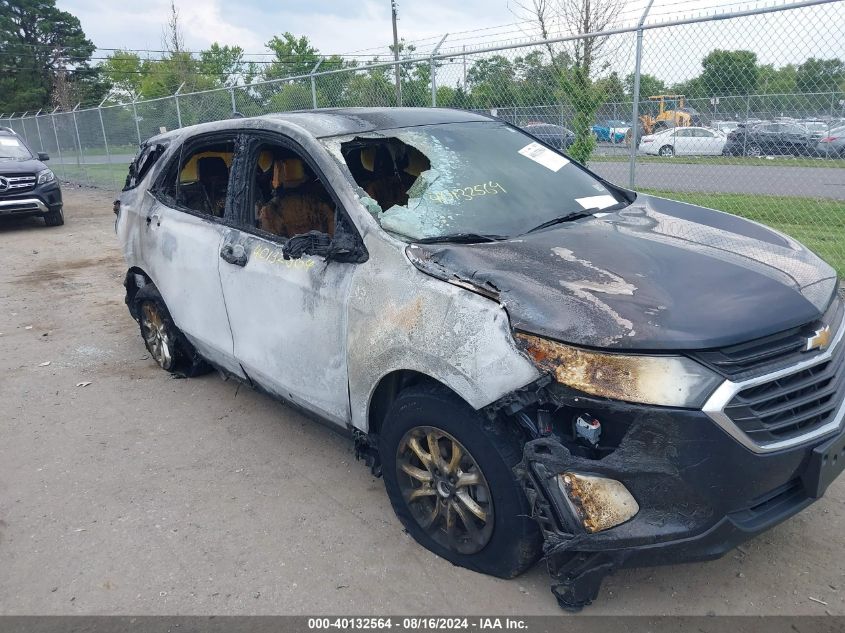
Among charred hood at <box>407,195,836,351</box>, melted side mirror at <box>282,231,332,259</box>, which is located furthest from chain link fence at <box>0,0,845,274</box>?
melted side mirror at <box>282,231,332,259</box>

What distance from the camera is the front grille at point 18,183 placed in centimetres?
1196

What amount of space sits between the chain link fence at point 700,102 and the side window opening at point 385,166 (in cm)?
387

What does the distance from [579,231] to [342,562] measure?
181 cm

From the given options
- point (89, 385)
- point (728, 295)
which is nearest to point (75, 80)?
point (89, 385)

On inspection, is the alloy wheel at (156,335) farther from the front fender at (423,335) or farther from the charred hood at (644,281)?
the charred hood at (644,281)

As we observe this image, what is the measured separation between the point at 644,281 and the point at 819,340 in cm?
63

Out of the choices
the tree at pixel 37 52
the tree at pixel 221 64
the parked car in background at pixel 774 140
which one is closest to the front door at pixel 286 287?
the parked car in background at pixel 774 140

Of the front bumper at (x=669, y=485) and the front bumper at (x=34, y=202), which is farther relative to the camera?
the front bumper at (x=34, y=202)

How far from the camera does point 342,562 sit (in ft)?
9.43

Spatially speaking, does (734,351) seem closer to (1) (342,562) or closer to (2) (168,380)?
(1) (342,562)

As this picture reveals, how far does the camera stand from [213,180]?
4.41 metres

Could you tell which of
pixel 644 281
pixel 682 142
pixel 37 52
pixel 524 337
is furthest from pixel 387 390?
pixel 37 52

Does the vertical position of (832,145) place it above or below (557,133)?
below

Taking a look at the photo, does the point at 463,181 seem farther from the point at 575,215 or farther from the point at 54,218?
the point at 54,218
